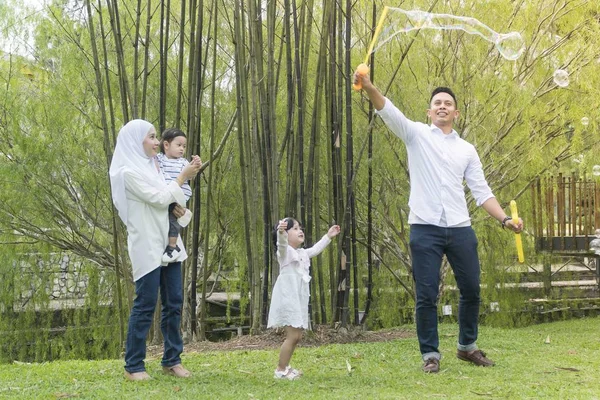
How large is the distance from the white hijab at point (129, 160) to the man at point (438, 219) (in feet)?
3.16

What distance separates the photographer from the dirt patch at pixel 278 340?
4.54 metres

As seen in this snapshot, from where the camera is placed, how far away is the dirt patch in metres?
4.54

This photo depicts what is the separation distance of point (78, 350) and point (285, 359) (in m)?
6.47

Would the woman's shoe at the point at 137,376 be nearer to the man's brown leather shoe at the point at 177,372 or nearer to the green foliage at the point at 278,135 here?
the man's brown leather shoe at the point at 177,372

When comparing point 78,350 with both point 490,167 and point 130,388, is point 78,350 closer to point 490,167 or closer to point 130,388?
point 490,167

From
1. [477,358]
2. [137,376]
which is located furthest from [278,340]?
[137,376]

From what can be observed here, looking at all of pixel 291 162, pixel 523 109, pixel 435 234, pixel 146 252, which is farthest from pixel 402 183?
pixel 146 252

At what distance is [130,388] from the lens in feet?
9.55

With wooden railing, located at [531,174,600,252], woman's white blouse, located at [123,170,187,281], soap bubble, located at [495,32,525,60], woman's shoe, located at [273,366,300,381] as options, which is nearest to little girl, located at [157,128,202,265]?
woman's white blouse, located at [123,170,187,281]

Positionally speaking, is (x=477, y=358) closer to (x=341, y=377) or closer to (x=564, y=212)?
(x=341, y=377)

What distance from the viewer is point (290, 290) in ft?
10.7

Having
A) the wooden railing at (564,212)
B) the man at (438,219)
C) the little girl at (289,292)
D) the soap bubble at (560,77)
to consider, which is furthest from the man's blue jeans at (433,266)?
the wooden railing at (564,212)

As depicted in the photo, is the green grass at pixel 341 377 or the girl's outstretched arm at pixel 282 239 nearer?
the green grass at pixel 341 377

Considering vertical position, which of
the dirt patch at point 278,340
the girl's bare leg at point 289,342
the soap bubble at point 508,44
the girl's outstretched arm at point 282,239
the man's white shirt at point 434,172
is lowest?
the dirt patch at point 278,340
